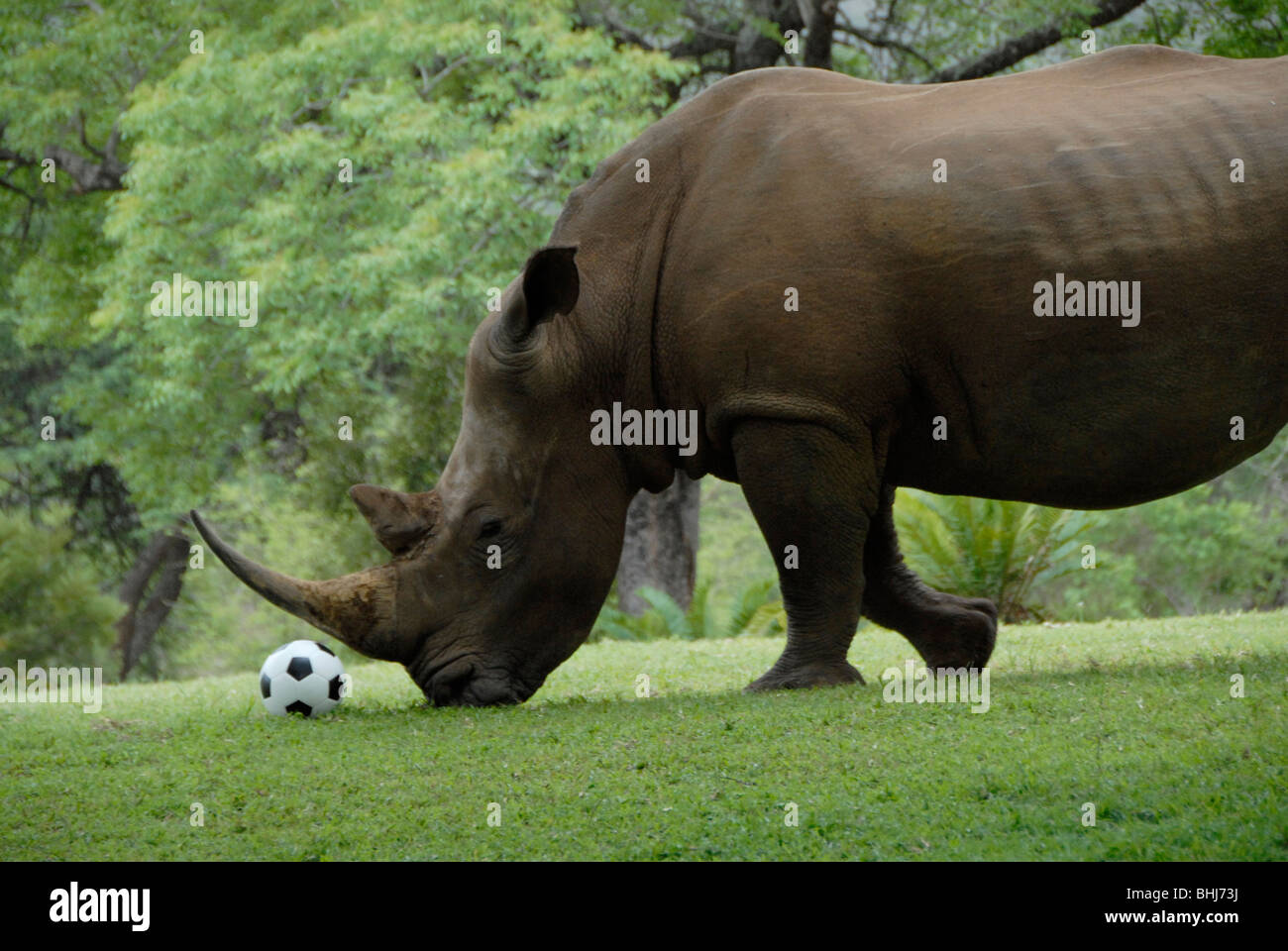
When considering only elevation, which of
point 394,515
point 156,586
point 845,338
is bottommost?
point 394,515

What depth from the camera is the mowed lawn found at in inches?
206

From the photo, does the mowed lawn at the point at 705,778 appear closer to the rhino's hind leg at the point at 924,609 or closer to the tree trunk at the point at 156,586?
the rhino's hind leg at the point at 924,609

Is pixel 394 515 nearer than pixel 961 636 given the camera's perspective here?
Yes

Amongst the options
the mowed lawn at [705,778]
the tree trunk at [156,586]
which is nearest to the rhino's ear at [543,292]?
the mowed lawn at [705,778]

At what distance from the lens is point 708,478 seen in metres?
35.7

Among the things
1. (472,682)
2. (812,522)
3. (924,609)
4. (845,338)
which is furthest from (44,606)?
(845,338)

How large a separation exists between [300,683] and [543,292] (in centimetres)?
251

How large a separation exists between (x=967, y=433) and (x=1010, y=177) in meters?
1.25

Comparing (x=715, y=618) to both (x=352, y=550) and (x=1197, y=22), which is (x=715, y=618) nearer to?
(x=352, y=550)

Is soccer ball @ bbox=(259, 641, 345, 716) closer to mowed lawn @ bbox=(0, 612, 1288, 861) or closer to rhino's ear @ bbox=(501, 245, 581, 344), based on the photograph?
mowed lawn @ bbox=(0, 612, 1288, 861)

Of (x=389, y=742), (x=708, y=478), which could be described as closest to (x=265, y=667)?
(x=389, y=742)

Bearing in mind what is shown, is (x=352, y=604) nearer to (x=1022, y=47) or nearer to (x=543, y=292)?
(x=543, y=292)

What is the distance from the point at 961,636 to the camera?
870 cm

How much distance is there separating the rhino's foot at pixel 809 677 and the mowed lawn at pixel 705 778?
25 cm
